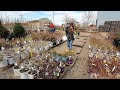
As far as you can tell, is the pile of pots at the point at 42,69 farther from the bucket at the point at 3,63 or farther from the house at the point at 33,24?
the house at the point at 33,24

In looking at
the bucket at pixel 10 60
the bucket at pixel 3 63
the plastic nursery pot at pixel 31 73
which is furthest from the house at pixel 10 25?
the plastic nursery pot at pixel 31 73

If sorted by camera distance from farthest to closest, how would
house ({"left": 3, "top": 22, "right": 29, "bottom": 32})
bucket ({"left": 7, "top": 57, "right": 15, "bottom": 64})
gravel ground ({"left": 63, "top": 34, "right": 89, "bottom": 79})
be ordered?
house ({"left": 3, "top": 22, "right": 29, "bottom": 32})
bucket ({"left": 7, "top": 57, "right": 15, "bottom": 64})
gravel ground ({"left": 63, "top": 34, "right": 89, "bottom": 79})

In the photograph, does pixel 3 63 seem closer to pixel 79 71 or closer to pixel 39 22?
pixel 39 22

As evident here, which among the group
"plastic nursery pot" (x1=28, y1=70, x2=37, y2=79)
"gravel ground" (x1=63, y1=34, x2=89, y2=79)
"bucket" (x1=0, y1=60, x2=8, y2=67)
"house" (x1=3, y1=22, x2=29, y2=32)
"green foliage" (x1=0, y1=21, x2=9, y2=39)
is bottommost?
"gravel ground" (x1=63, y1=34, x2=89, y2=79)

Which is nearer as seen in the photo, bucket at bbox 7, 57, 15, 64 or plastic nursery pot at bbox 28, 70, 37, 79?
plastic nursery pot at bbox 28, 70, 37, 79

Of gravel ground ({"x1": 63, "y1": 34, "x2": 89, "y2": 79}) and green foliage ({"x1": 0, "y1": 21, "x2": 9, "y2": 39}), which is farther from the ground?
green foliage ({"x1": 0, "y1": 21, "x2": 9, "y2": 39})

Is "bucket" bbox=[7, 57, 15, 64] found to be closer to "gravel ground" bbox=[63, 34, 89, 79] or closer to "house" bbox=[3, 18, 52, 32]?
"house" bbox=[3, 18, 52, 32]

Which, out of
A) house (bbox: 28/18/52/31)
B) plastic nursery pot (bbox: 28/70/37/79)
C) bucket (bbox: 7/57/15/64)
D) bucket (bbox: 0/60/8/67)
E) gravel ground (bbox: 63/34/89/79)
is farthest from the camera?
house (bbox: 28/18/52/31)

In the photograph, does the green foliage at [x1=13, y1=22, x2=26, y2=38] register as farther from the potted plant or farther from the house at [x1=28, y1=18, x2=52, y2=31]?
the potted plant

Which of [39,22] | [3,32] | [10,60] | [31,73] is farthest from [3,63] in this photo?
[3,32]

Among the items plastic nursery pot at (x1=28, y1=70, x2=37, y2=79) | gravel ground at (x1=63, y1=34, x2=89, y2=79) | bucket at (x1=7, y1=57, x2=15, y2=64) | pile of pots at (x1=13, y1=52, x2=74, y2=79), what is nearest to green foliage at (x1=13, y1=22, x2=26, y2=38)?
bucket at (x1=7, y1=57, x2=15, y2=64)
